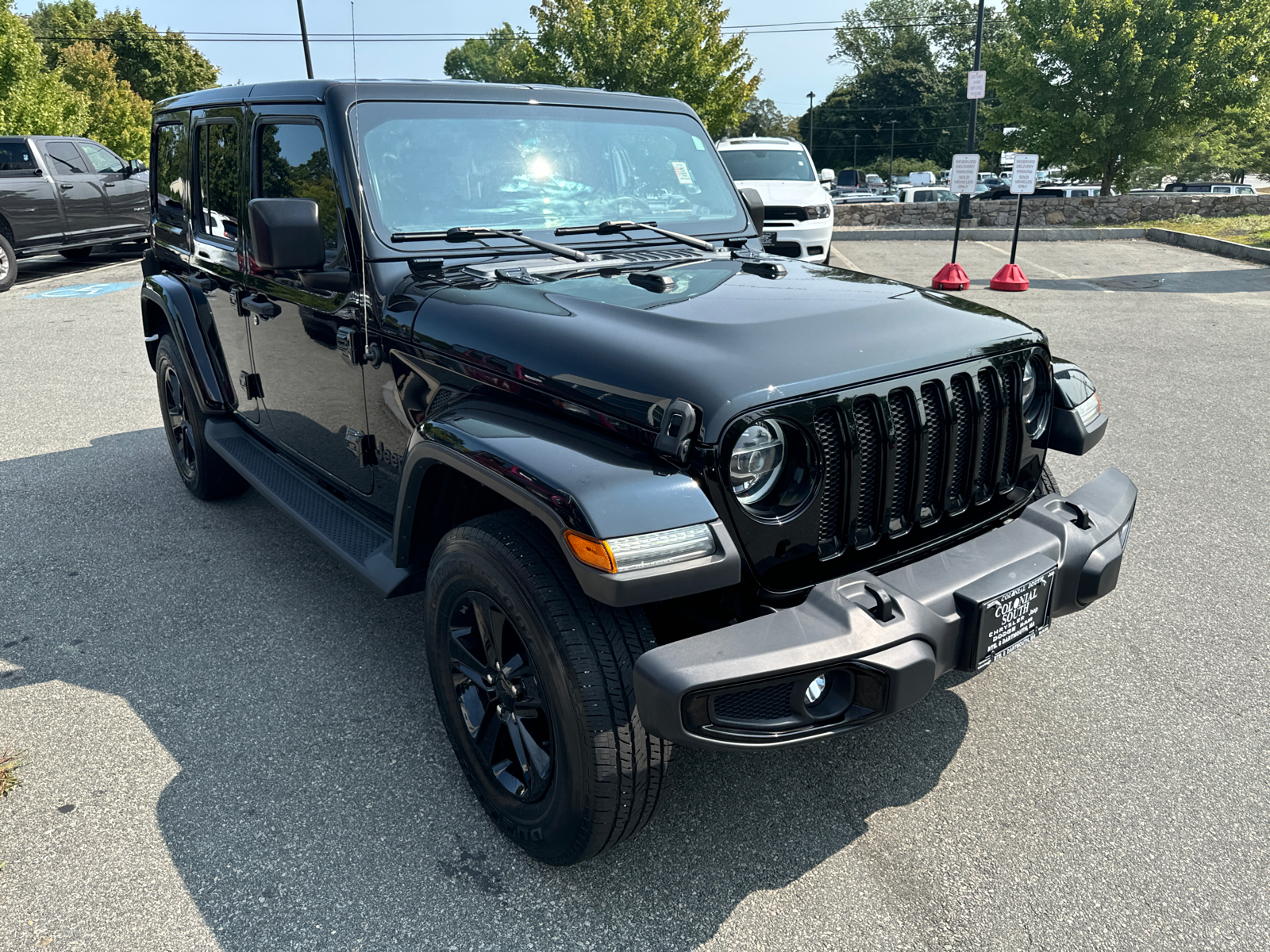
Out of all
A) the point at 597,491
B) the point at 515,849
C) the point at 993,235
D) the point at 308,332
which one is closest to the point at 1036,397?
the point at 597,491

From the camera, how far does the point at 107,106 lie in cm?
2911

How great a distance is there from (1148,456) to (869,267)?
9.30 meters

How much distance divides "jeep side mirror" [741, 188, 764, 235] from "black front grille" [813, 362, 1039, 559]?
161 cm

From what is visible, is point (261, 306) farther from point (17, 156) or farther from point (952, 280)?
point (17, 156)

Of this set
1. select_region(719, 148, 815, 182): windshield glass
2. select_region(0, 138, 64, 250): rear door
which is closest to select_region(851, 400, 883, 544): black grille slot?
select_region(719, 148, 815, 182): windshield glass

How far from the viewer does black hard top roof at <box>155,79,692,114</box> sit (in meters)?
3.12

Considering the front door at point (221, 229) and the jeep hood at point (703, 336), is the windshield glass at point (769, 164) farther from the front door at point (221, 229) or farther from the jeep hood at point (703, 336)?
the jeep hood at point (703, 336)

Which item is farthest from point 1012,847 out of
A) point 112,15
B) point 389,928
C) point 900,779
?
point 112,15

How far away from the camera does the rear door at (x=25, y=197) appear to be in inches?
492

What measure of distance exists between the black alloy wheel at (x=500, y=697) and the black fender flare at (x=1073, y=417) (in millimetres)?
1703

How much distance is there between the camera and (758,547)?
7.06 feet

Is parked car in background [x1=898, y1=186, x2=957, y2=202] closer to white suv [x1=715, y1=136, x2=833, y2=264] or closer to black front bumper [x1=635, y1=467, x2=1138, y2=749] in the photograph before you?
white suv [x1=715, y1=136, x2=833, y2=264]

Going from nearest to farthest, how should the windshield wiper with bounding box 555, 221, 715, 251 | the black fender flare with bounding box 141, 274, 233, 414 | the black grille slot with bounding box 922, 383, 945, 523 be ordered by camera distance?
1. the black grille slot with bounding box 922, 383, 945, 523
2. the windshield wiper with bounding box 555, 221, 715, 251
3. the black fender flare with bounding box 141, 274, 233, 414

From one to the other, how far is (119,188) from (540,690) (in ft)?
48.3
